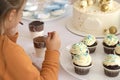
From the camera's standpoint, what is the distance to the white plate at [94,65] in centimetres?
116

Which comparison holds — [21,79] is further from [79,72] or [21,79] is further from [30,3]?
[30,3]

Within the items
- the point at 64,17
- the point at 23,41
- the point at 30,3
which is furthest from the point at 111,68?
the point at 30,3

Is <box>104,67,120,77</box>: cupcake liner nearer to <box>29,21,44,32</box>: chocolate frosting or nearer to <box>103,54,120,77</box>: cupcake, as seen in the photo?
<box>103,54,120,77</box>: cupcake

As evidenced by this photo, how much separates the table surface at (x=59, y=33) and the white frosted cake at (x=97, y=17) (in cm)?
7

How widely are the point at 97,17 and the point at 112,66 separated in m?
0.35

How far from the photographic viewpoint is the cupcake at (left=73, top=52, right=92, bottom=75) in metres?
1.17

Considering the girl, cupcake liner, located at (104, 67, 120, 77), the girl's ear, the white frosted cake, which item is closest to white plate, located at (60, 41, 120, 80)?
cupcake liner, located at (104, 67, 120, 77)

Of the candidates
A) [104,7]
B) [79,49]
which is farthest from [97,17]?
[79,49]

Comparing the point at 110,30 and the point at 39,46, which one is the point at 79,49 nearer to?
the point at 39,46

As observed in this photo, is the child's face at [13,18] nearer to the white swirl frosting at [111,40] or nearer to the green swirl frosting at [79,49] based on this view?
the green swirl frosting at [79,49]

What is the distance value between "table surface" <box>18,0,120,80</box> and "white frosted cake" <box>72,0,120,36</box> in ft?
0.24

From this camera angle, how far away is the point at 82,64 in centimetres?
118

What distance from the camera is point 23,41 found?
1477 millimetres

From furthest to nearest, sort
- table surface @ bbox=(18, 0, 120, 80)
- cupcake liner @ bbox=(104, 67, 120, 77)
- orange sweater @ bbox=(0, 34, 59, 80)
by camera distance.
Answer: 1. table surface @ bbox=(18, 0, 120, 80)
2. cupcake liner @ bbox=(104, 67, 120, 77)
3. orange sweater @ bbox=(0, 34, 59, 80)
